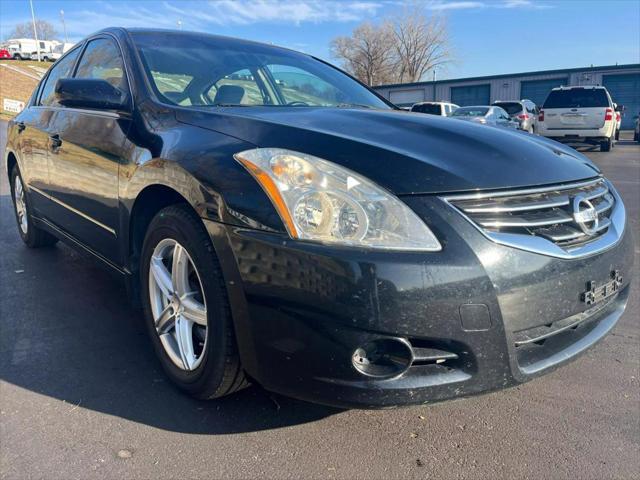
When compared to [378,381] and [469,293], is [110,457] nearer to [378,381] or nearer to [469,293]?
[378,381]

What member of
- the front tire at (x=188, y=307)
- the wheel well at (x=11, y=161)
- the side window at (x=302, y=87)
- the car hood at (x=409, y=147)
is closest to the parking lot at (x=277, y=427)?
the front tire at (x=188, y=307)

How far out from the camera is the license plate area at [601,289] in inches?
79.2

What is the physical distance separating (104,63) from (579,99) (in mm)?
15288

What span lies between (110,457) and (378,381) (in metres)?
1.08

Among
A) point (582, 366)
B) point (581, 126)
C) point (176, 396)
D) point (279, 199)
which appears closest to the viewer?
point (279, 199)

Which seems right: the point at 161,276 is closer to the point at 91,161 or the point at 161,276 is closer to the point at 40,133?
the point at 91,161

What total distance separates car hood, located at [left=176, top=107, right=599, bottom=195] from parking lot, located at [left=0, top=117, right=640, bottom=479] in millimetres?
1014

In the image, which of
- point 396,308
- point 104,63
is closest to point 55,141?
point 104,63

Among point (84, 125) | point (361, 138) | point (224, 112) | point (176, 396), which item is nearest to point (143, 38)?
point (84, 125)

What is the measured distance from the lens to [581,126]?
49.9 feet

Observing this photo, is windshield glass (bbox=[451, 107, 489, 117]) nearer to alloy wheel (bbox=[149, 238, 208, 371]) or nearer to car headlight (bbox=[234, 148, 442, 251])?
alloy wheel (bbox=[149, 238, 208, 371])

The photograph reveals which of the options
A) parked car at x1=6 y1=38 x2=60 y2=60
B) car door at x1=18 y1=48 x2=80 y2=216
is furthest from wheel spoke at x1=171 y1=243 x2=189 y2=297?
parked car at x1=6 y1=38 x2=60 y2=60

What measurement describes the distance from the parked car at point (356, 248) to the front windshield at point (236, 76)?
157mm

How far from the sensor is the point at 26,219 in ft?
15.8
